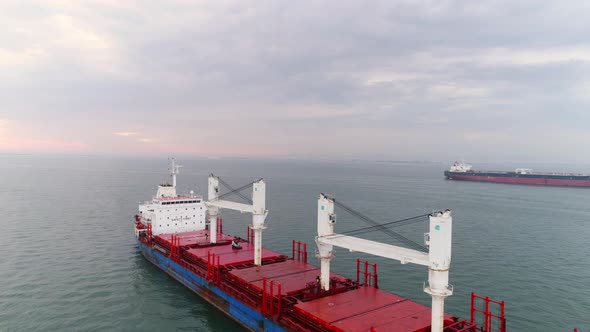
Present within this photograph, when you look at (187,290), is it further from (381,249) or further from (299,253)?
(381,249)

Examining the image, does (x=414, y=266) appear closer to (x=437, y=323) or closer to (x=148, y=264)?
(x=437, y=323)

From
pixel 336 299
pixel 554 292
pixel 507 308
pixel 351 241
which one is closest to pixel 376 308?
pixel 336 299

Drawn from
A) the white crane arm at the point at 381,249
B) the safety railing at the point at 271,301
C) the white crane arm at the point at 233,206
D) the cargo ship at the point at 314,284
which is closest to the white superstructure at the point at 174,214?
the cargo ship at the point at 314,284

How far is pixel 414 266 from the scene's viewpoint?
35.5 m

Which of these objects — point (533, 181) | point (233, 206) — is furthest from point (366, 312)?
point (533, 181)

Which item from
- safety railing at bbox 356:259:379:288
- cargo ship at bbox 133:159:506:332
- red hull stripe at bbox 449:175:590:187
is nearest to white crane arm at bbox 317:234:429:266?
cargo ship at bbox 133:159:506:332

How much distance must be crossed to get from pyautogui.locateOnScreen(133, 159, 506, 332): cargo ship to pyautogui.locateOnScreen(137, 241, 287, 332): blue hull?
0.23ft

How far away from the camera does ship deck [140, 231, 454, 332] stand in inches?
659

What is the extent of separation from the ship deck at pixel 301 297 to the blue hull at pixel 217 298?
1.27ft

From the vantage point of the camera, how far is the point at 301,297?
829 inches

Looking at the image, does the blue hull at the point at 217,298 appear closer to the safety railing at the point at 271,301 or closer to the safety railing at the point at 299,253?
the safety railing at the point at 271,301

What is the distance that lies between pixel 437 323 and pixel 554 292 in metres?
20.9

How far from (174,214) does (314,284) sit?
77.0 feet

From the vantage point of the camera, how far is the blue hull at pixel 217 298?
Answer: 20.5m
